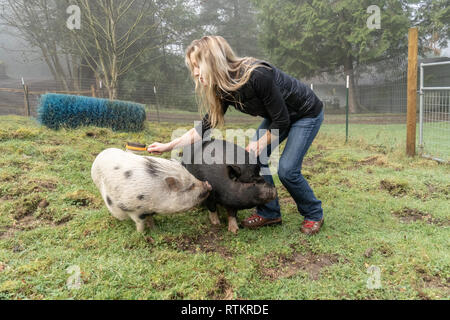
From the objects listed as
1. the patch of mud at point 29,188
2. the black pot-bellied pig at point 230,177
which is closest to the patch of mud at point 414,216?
the black pot-bellied pig at point 230,177

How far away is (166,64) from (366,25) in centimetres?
1163

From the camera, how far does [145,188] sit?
2.93m

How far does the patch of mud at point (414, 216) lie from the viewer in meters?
3.65

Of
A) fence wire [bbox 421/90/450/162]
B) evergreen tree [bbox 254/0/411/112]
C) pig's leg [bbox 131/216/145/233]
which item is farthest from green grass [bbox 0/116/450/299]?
evergreen tree [bbox 254/0/411/112]

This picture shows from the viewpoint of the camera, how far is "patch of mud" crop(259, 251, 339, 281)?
8.64 feet

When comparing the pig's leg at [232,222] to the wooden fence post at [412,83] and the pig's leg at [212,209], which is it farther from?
the wooden fence post at [412,83]

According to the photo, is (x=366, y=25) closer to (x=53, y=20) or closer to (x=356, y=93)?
(x=356, y=93)

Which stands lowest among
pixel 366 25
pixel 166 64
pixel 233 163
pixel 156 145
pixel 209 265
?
pixel 209 265

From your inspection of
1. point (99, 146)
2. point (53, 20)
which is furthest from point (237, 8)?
point (99, 146)

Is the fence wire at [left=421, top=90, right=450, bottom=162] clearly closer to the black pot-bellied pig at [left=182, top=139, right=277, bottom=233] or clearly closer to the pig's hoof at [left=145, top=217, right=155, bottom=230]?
the black pot-bellied pig at [left=182, top=139, right=277, bottom=233]

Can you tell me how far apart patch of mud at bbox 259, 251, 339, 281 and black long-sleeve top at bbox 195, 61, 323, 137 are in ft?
3.86

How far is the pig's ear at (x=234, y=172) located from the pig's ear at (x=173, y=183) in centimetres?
56

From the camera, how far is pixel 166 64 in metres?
19.9

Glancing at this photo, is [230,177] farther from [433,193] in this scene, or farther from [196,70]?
[433,193]
